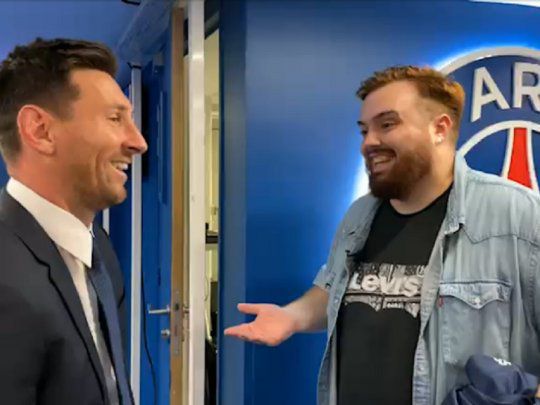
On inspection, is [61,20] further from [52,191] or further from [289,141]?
[52,191]

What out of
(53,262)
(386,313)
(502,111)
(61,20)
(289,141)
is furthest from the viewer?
(61,20)

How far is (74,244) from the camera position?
1278mm

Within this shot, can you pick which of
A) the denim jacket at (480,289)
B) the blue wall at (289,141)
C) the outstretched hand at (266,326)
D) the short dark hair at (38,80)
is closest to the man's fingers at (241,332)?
the outstretched hand at (266,326)

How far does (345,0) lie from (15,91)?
1.33 metres

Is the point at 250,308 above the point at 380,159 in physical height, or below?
below

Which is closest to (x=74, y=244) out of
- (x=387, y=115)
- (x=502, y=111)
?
(x=387, y=115)

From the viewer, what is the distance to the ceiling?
3490mm

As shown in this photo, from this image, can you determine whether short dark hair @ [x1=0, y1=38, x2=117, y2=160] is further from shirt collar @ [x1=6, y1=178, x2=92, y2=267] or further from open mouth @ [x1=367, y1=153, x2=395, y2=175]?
open mouth @ [x1=367, y1=153, x2=395, y2=175]

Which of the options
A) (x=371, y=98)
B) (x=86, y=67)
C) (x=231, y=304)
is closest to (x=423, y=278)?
(x=371, y=98)

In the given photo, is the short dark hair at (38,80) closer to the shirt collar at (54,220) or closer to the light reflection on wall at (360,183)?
the shirt collar at (54,220)

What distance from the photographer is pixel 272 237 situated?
2.20m

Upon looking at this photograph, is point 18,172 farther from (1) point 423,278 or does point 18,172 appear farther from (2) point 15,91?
(1) point 423,278

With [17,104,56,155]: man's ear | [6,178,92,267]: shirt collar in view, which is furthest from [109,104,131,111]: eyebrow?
[6,178,92,267]: shirt collar

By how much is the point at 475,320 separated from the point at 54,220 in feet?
3.49
